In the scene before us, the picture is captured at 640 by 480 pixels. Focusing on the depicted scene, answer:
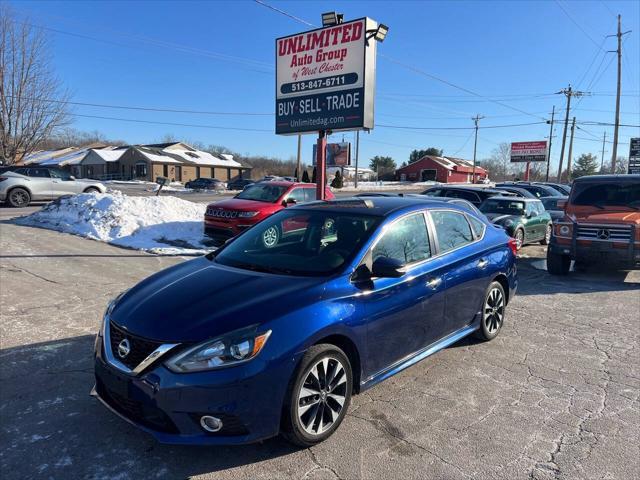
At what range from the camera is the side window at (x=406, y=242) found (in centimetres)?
396

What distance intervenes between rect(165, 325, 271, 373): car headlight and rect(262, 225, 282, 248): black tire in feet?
5.12

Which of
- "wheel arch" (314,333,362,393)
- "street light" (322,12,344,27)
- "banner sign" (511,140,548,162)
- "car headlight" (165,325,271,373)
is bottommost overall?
"wheel arch" (314,333,362,393)

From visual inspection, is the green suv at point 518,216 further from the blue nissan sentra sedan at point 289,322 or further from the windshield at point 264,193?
the blue nissan sentra sedan at point 289,322

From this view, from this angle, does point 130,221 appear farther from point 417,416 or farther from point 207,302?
point 417,416

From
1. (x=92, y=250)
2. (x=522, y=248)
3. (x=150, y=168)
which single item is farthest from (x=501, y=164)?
(x=92, y=250)

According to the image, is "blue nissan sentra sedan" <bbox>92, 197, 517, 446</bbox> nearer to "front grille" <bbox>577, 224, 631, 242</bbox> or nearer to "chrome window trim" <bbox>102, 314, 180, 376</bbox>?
"chrome window trim" <bbox>102, 314, 180, 376</bbox>

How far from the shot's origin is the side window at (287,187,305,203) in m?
12.4

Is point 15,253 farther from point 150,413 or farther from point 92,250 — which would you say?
point 150,413

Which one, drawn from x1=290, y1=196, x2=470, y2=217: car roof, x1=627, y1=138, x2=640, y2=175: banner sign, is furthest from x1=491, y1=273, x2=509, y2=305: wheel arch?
x1=627, y1=138, x2=640, y2=175: banner sign

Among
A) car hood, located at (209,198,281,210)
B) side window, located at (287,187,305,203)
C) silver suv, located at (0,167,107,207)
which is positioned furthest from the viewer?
silver suv, located at (0,167,107,207)

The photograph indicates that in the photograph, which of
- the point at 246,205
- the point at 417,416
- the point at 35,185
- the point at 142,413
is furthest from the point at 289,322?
the point at 35,185

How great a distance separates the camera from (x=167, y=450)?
123 inches

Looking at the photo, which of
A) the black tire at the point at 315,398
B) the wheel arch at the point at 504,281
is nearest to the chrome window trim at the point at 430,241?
the wheel arch at the point at 504,281

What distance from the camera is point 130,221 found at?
488 inches
